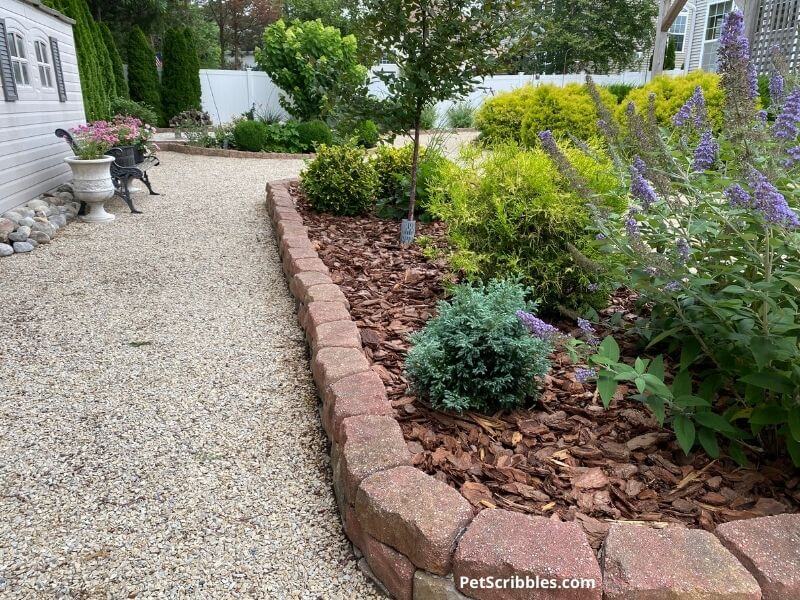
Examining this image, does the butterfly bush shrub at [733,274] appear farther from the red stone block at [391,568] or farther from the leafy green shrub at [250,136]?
the leafy green shrub at [250,136]

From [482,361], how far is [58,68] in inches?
276

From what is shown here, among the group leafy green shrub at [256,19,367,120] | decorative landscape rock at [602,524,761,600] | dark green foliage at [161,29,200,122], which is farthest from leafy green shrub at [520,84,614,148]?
dark green foliage at [161,29,200,122]

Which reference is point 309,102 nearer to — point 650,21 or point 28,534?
point 28,534

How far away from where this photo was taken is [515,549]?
4.55 ft

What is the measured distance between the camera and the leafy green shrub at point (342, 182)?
203 inches

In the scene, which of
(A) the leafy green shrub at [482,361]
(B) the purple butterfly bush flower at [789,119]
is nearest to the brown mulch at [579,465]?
(A) the leafy green shrub at [482,361]

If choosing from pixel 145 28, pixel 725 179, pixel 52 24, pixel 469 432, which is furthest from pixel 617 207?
pixel 145 28

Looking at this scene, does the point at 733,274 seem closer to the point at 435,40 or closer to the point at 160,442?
the point at 160,442

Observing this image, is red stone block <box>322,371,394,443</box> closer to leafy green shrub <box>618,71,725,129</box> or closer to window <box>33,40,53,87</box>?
window <box>33,40,53,87</box>

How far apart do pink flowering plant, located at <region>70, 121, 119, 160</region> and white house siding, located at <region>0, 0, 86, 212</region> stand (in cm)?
44

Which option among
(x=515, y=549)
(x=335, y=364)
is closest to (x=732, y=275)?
(x=515, y=549)

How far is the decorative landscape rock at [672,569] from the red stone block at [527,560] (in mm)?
51

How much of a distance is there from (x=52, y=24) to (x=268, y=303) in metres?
5.50

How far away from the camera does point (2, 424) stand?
2.29 meters
